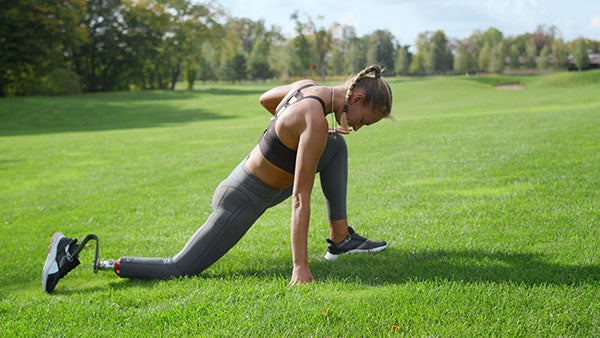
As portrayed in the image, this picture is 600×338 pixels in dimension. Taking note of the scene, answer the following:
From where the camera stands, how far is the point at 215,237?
3.44 metres

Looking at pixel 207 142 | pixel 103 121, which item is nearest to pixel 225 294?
pixel 207 142

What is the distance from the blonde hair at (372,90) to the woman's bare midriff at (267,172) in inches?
23.9

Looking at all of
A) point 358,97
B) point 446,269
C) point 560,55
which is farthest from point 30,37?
point 560,55

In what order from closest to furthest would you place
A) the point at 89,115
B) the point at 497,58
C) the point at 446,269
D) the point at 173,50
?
the point at 446,269, the point at 89,115, the point at 173,50, the point at 497,58

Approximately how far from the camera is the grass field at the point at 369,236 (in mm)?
2666

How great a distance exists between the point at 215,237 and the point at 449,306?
1.65 m

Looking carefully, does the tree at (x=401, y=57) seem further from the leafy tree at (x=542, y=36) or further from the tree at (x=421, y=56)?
the leafy tree at (x=542, y=36)

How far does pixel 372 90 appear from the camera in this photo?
10.3ft

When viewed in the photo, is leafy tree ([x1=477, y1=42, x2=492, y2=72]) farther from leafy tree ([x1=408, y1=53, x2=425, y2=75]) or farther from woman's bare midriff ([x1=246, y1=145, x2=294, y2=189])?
woman's bare midriff ([x1=246, y1=145, x2=294, y2=189])

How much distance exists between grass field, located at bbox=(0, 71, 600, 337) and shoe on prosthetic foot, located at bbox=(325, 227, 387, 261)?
97mm

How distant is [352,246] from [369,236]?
53cm

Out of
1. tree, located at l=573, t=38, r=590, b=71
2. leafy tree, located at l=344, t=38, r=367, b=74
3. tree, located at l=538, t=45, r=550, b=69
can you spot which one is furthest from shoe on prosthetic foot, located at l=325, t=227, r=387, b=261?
tree, located at l=538, t=45, r=550, b=69

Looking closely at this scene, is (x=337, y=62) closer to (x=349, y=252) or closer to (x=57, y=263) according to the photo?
(x=349, y=252)

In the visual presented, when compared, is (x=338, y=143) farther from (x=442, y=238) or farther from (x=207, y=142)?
(x=207, y=142)
